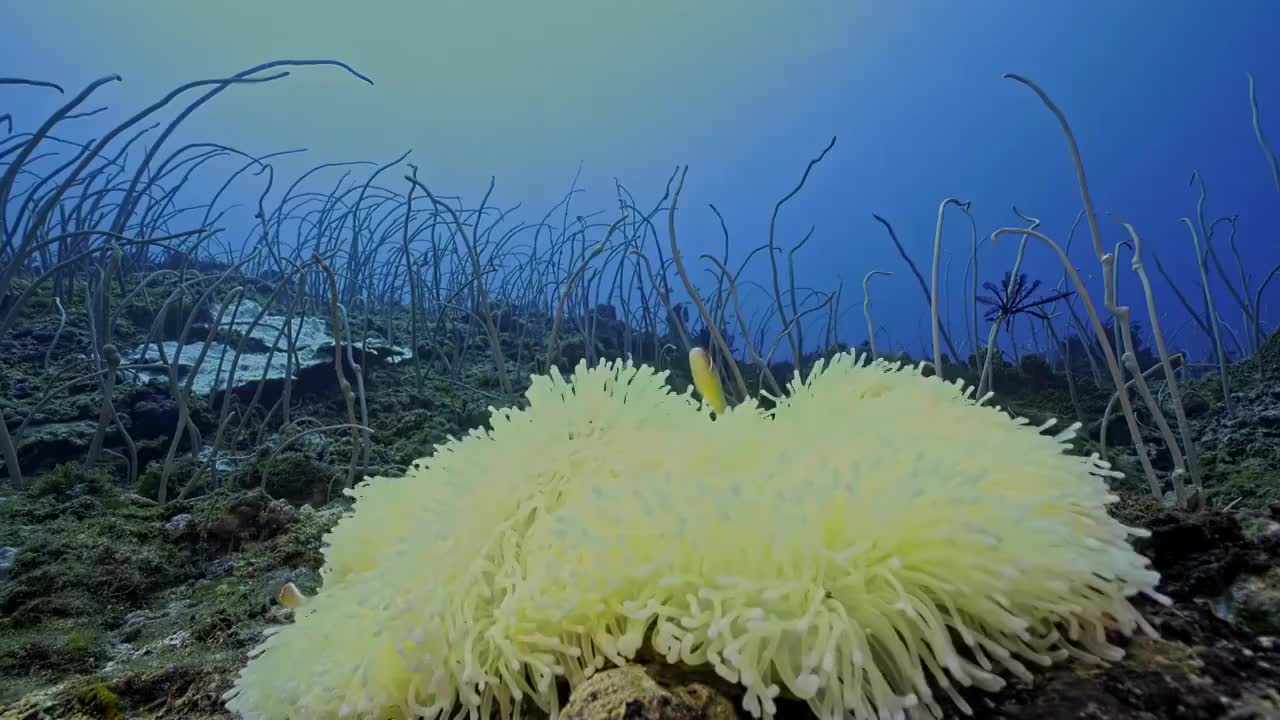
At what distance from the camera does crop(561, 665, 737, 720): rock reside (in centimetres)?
87

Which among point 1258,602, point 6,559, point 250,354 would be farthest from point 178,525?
point 250,354

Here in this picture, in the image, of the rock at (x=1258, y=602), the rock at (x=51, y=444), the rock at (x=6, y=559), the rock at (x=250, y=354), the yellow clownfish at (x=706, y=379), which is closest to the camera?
the rock at (x=1258, y=602)

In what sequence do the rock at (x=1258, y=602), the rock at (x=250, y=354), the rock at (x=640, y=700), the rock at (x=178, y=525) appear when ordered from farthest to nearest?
1. the rock at (x=250, y=354)
2. the rock at (x=178, y=525)
3. the rock at (x=1258, y=602)
4. the rock at (x=640, y=700)

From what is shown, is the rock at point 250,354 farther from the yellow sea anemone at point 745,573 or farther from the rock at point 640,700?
the rock at point 640,700

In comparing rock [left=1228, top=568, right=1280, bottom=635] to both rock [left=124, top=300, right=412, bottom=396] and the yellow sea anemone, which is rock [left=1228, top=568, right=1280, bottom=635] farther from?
rock [left=124, top=300, right=412, bottom=396]

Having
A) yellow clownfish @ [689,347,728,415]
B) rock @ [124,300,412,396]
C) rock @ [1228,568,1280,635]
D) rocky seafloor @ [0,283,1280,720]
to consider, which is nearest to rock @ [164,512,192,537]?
rocky seafloor @ [0,283,1280,720]

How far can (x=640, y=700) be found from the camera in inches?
34.2

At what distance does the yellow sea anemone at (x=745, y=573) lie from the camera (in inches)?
36.7

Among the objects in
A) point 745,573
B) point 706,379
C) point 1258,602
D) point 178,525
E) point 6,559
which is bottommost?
point 6,559

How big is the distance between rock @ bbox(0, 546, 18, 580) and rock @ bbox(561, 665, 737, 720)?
2.82 m

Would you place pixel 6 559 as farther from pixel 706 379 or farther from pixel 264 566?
pixel 706 379

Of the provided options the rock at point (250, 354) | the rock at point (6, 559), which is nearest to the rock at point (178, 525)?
the rock at point (6, 559)

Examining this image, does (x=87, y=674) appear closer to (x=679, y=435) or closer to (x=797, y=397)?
(x=679, y=435)

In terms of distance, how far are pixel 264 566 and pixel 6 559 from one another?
1016 millimetres
